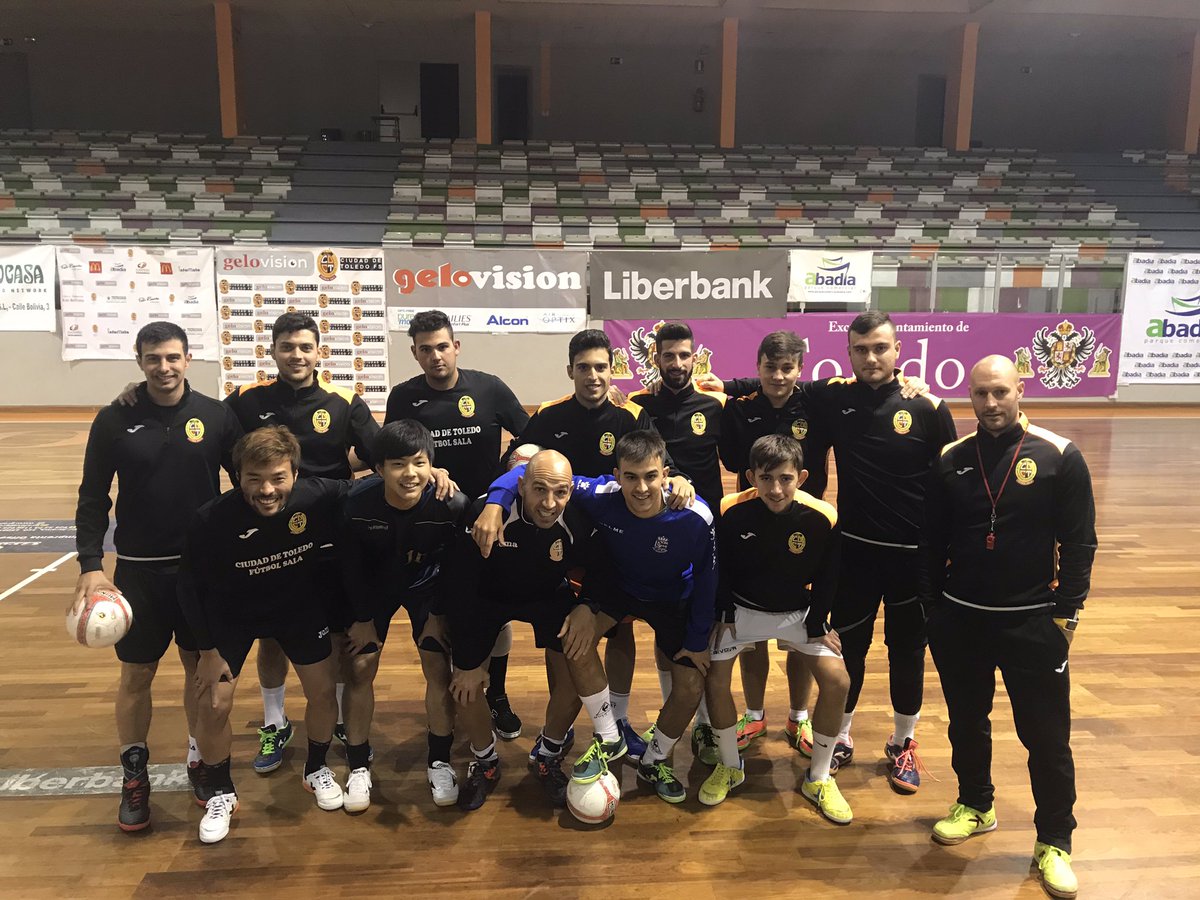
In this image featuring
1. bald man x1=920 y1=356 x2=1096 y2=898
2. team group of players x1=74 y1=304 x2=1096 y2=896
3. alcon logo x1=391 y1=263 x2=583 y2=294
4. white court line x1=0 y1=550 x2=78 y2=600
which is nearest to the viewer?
bald man x1=920 y1=356 x2=1096 y2=898

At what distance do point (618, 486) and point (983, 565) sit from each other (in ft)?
4.41

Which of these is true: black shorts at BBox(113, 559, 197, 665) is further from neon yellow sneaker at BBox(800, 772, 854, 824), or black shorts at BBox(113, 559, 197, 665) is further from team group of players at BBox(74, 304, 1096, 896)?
neon yellow sneaker at BBox(800, 772, 854, 824)

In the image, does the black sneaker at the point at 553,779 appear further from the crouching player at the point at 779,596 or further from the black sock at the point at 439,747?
the crouching player at the point at 779,596

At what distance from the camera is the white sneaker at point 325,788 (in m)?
3.07

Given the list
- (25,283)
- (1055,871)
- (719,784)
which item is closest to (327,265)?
(25,283)

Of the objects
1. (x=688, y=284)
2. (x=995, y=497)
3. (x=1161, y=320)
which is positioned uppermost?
(x=688, y=284)

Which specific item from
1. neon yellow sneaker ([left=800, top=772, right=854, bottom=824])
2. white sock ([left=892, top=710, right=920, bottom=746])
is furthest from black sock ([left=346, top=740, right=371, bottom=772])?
white sock ([left=892, top=710, right=920, bottom=746])

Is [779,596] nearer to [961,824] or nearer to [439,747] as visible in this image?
[961,824]

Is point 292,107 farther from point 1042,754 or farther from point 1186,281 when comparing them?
point 1042,754

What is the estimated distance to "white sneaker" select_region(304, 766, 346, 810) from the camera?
Result: 3.07 m

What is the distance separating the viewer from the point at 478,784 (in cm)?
313

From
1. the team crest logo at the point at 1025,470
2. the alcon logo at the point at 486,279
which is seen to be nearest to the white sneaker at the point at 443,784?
the team crest logo at the point at 1025,470

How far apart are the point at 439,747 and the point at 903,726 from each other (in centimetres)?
195

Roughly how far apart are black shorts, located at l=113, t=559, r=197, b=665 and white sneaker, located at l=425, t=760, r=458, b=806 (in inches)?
44.6
